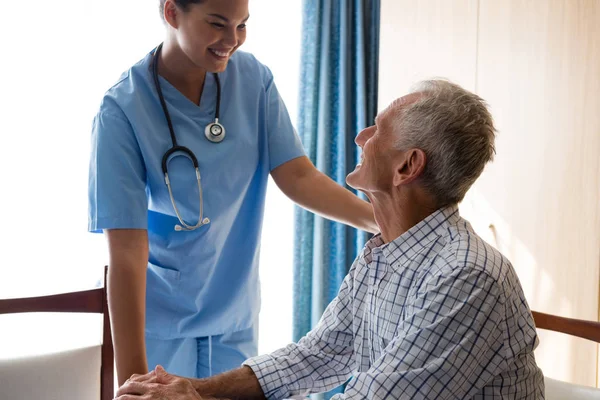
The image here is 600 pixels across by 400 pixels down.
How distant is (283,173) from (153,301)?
0.49 meters

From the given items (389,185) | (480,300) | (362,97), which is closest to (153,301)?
(389,185)

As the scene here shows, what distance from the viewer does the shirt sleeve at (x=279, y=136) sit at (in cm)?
182

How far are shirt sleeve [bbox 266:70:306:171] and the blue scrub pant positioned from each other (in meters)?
0.48

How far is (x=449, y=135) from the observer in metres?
1.29

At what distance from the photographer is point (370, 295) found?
1377 mm

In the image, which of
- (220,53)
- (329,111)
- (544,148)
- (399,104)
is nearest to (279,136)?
(220,53)

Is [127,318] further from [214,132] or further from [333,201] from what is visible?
[333,201]

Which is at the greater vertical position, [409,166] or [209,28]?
[209,28]

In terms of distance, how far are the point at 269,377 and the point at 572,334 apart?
2.25ft

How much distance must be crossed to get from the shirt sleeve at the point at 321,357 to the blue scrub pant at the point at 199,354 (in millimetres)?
303

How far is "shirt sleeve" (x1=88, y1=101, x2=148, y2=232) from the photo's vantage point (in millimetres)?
1555

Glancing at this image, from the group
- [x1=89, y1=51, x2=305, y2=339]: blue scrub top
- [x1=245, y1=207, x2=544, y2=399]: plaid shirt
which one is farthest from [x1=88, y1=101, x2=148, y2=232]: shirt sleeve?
[x1=245, y1=207, x2=544, y2=399]: plaid shirt

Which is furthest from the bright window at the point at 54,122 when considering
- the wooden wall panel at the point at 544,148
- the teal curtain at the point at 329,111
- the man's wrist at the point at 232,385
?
the wooden wall panel at the point at 544,148

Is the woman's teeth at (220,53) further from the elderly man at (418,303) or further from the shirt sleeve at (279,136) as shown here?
the elderly man at (418,303)
